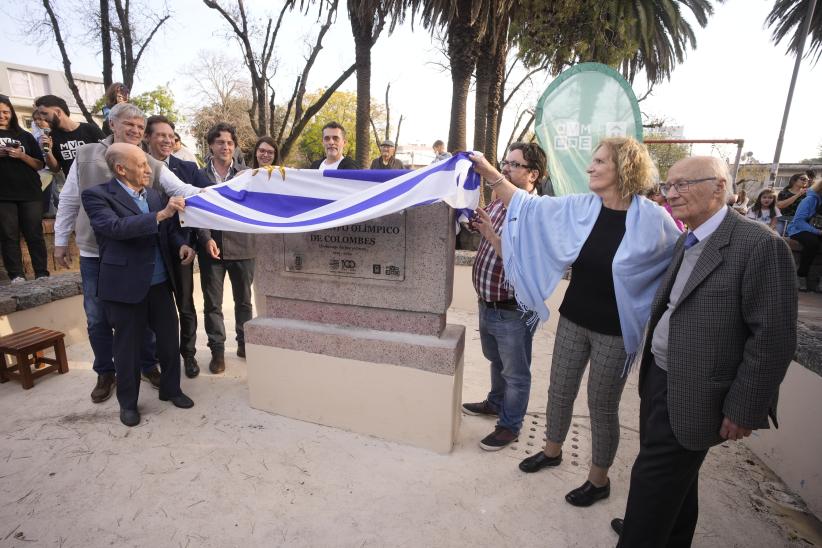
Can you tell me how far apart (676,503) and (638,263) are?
1.03 m

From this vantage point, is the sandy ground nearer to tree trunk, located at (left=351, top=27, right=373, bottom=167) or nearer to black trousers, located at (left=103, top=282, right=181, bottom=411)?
black trousers, located at (left=103, top=282, right=181, bottom=411)

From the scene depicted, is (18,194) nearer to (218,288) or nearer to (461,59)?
(218,288)

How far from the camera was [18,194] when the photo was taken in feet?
14.7

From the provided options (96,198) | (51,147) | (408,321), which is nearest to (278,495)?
(408,321)

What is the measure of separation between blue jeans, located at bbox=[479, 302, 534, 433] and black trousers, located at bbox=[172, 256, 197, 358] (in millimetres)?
2555

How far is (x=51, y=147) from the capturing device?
15.6 ft

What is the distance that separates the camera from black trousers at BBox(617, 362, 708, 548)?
5.58 feet

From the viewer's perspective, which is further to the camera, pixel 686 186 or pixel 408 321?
pixel 408 321

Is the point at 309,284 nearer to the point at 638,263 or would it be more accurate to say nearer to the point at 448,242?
the point at 448,242

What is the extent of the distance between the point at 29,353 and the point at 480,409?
3.82 m

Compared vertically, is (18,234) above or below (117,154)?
below

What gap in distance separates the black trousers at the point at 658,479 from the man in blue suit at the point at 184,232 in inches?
129

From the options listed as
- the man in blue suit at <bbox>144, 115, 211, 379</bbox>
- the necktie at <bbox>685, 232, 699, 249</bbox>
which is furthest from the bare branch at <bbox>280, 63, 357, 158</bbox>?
the necktie at <bbox>685, 232, 699, 249</bbox>

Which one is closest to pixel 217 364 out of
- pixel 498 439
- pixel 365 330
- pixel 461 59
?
pixel 365 330
